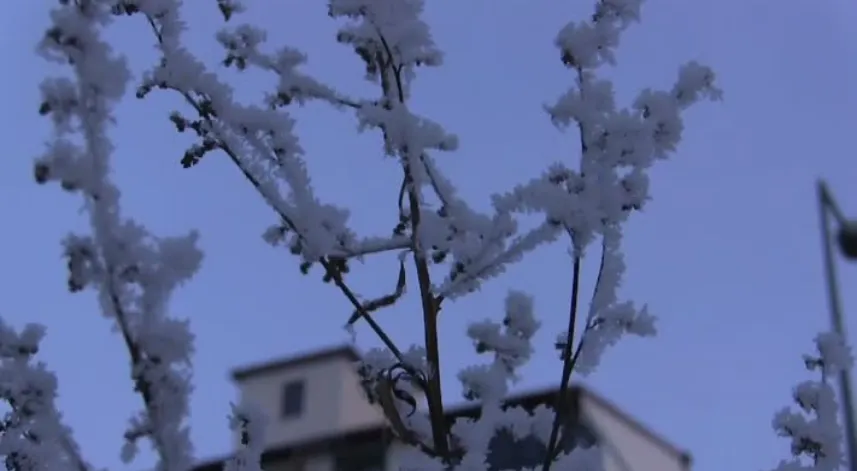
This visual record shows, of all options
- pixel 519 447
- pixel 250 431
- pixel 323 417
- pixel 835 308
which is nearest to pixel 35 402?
pixel 250 431

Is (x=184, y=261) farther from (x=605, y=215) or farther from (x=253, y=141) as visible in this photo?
(x=605, y=215)

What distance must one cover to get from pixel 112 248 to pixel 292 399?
63.7ft

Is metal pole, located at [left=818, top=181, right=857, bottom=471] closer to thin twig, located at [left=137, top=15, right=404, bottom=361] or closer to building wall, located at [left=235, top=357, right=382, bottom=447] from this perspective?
thin twig, located at [left=137, top=15, right=404, bottom=361]

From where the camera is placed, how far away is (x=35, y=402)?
7.77 feet

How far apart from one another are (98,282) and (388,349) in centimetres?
88

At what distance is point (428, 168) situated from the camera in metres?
2.83

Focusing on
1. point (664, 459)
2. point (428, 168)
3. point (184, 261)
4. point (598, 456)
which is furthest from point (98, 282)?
point (664, 459)

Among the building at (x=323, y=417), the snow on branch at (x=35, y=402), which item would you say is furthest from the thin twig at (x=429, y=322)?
the building at (x=323, y=417)

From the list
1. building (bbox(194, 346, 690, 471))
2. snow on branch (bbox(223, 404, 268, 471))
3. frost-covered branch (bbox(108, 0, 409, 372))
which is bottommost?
snow on branch (bbox(223, 404, 268, 471))

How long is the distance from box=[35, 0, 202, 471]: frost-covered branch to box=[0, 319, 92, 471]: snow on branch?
0.34 m

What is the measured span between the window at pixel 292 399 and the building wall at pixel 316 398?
0.07 m

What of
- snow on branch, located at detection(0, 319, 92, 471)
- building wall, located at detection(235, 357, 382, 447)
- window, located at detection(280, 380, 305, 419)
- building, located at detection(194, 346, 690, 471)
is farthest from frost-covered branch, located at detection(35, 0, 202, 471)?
window, located at detection(280, 380, 305, 419)

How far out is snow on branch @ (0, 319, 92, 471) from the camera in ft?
7.70

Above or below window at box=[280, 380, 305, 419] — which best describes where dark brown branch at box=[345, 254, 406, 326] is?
below
